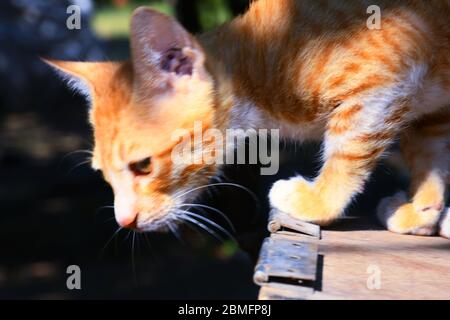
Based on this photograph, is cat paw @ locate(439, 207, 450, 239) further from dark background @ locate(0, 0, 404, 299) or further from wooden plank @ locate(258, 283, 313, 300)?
dark background @ locate(0, 0, 404, 299)

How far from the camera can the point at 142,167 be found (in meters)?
1.82

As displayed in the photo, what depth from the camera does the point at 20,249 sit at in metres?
4.21

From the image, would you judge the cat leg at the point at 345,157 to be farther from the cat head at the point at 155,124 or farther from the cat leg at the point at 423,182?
the cat head at the point at 155,124

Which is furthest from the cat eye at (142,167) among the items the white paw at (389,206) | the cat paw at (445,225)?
the cat paw at (445,225)

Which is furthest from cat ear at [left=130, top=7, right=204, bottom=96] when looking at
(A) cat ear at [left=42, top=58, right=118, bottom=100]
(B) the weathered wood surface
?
(B) the weathered wood surface

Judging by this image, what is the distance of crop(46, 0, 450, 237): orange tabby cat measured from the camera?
70.8 inches

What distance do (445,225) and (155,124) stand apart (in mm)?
833

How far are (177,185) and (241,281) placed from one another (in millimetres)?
2230

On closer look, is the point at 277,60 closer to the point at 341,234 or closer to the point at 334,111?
the point at 334,111

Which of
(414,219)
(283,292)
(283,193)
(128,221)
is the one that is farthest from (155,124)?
(414,219)

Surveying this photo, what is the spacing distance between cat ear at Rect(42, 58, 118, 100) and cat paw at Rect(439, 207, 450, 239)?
3.27ft

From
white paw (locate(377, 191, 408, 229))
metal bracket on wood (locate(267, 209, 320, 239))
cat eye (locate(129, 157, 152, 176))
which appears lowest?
metal bracket on wood (locate(267, 209, 320, 239))

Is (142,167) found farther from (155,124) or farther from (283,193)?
(283,193)

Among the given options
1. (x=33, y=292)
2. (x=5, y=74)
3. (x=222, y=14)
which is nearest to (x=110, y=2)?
(x=5, y=74)
